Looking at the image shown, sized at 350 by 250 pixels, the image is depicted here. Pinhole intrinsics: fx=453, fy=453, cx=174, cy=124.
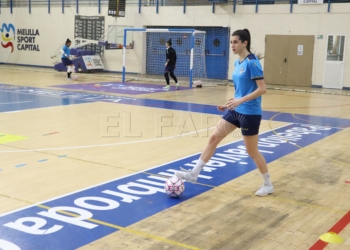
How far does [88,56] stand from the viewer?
84.6ft

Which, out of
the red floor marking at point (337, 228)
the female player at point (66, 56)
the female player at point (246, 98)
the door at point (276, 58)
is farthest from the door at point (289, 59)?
the red floor marking at point (337, 228)

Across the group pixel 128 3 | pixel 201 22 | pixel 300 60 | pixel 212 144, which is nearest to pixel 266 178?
pixel 212 144

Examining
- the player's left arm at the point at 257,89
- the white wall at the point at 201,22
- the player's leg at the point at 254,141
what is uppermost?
the white wall at the point at 201,22

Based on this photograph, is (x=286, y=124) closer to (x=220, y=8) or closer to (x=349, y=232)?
(x=349, y=232)

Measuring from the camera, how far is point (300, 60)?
70.7ft

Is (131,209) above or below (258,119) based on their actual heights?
below

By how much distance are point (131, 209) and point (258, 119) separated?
5.88ft

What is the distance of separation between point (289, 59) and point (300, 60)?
551 millimetres

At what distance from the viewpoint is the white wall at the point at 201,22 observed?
811 inches

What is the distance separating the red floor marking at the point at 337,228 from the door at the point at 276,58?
17727 millimetres

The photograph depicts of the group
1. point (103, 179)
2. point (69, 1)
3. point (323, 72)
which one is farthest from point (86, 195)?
point (69, 1)

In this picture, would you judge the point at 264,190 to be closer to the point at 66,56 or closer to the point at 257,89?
the point at 257,89

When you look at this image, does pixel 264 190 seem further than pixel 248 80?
Yes

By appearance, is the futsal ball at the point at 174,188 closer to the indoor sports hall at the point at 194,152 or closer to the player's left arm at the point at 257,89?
the indoor sports hall at the point at 194,152
